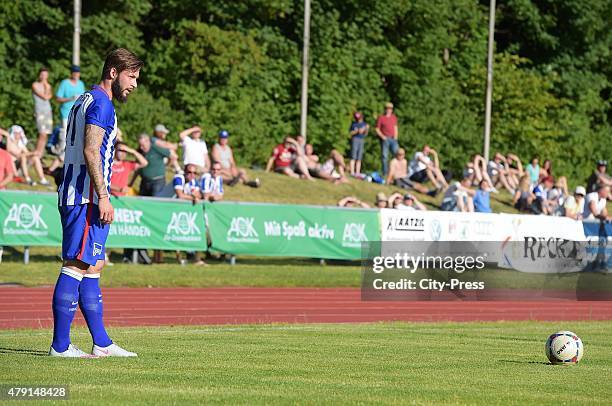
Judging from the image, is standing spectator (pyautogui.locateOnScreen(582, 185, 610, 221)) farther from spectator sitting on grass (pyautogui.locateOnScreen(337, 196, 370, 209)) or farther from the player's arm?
the player's arm

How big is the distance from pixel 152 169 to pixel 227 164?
17.4 feet

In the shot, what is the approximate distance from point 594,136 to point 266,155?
17689 millimetres

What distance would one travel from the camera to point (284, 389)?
7781mm

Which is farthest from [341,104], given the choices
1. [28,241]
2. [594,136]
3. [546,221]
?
[28,241]

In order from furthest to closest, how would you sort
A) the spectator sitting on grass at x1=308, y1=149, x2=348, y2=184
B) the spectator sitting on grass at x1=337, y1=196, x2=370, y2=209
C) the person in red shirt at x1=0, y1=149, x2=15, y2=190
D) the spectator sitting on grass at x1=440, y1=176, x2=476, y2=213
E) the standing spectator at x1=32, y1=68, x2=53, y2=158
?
1. the spectator sitting on grass at x1=308, y1=149, x2=348, y2=184
2. the spectator sitting on grass at x1=440, y1=176, x2=476, y2=213
3. the spectator sitting on grass at x1=337, y1=196, x2=370, y2=209
4. the standing spectator at x1=32, y1=68, x2=53, y2=158
5. the person in red shirt at x1=0, y1=149, x2=15, y2=190

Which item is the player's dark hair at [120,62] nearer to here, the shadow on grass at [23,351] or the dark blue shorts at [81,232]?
the dark blue shorts at [81,232]

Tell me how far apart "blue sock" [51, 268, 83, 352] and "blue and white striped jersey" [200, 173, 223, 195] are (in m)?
14.8

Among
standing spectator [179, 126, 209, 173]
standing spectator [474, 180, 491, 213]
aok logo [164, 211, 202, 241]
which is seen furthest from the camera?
standing spectator [474, 180, 491, 213]

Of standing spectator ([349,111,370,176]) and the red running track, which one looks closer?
the red running track

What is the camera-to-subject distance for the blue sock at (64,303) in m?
9.28

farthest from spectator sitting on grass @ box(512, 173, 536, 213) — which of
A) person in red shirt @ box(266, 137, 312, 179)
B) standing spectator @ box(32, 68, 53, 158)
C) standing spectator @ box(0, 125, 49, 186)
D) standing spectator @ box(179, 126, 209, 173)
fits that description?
standing spectator @ box(0, 125, 49, 186)

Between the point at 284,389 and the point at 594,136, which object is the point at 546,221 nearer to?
the point at 284,389

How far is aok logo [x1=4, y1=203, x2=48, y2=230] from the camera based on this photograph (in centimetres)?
2120

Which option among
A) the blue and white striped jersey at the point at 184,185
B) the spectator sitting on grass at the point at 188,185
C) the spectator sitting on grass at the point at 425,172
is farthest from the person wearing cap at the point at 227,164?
the spectator sitting on grass at the point at 425,172
